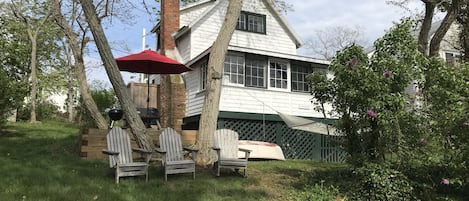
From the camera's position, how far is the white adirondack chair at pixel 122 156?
6910 mm

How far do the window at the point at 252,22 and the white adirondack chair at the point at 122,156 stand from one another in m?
11.1

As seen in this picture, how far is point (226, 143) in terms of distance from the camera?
8477 mm

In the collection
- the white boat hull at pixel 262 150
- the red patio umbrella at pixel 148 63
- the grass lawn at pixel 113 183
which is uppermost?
the red patio umbrella at pixel 148 63

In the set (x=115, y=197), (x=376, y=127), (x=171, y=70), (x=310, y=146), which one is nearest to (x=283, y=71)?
(x=310, y=146)

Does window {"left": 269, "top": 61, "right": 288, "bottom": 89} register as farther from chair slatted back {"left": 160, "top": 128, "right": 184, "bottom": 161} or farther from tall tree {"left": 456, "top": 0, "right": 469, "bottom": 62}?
chair slatted back {"left": 160, "top": 128, "right": 184, "bottom": 161}

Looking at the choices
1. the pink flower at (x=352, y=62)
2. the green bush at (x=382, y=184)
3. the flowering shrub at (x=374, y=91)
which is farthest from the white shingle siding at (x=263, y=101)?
the green bush at (x=382, y=184)

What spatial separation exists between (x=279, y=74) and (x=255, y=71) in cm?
100

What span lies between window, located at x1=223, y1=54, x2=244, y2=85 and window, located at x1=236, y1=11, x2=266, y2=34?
11.7ft

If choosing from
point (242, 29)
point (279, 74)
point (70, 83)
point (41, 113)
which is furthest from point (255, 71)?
point (70, 83)

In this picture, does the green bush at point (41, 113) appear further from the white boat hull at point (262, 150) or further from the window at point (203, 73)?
the white boat hull at point (262, 150)

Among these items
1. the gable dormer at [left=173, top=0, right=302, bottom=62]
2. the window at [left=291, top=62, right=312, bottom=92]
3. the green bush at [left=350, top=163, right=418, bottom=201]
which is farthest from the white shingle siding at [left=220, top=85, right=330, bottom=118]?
the green bush at [left=350, top=163, right=418, bottom=201]

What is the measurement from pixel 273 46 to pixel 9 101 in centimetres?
1080

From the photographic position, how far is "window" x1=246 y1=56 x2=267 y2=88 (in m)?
14.7

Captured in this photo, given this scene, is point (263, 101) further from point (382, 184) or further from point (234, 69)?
point (382, 184)
